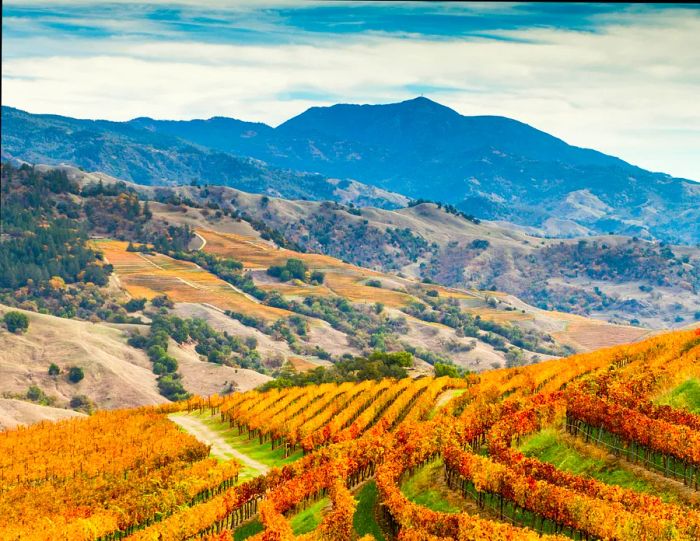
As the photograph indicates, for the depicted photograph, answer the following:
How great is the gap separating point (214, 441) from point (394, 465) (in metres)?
38.2

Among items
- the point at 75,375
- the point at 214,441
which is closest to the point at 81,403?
the point at 75,375

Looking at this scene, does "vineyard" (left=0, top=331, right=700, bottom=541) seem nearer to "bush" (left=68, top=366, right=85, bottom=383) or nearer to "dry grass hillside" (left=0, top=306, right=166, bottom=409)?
"dry grass hillside" (left=0, top=306, right=166, bottom=409)

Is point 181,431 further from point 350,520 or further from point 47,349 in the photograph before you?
point 47,349

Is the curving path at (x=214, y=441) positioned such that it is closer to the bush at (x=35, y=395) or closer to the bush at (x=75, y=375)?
the bush at (x=35, y=395)

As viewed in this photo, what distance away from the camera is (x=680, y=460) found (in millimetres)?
42375

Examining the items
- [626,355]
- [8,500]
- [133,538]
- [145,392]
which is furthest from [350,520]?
[145,392]

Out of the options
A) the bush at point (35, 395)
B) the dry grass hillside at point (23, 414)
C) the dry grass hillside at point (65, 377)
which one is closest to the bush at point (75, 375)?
the dry grass hillside at point (65, 377)

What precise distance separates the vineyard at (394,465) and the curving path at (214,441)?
1.39 metres

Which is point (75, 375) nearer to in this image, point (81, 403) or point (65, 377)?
point (65, 377)

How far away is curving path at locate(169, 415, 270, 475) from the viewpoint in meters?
73.8

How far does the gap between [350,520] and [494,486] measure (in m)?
8.43

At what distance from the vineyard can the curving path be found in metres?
1.39

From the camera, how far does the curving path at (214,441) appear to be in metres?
73.8

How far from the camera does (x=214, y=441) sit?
84875 mm
